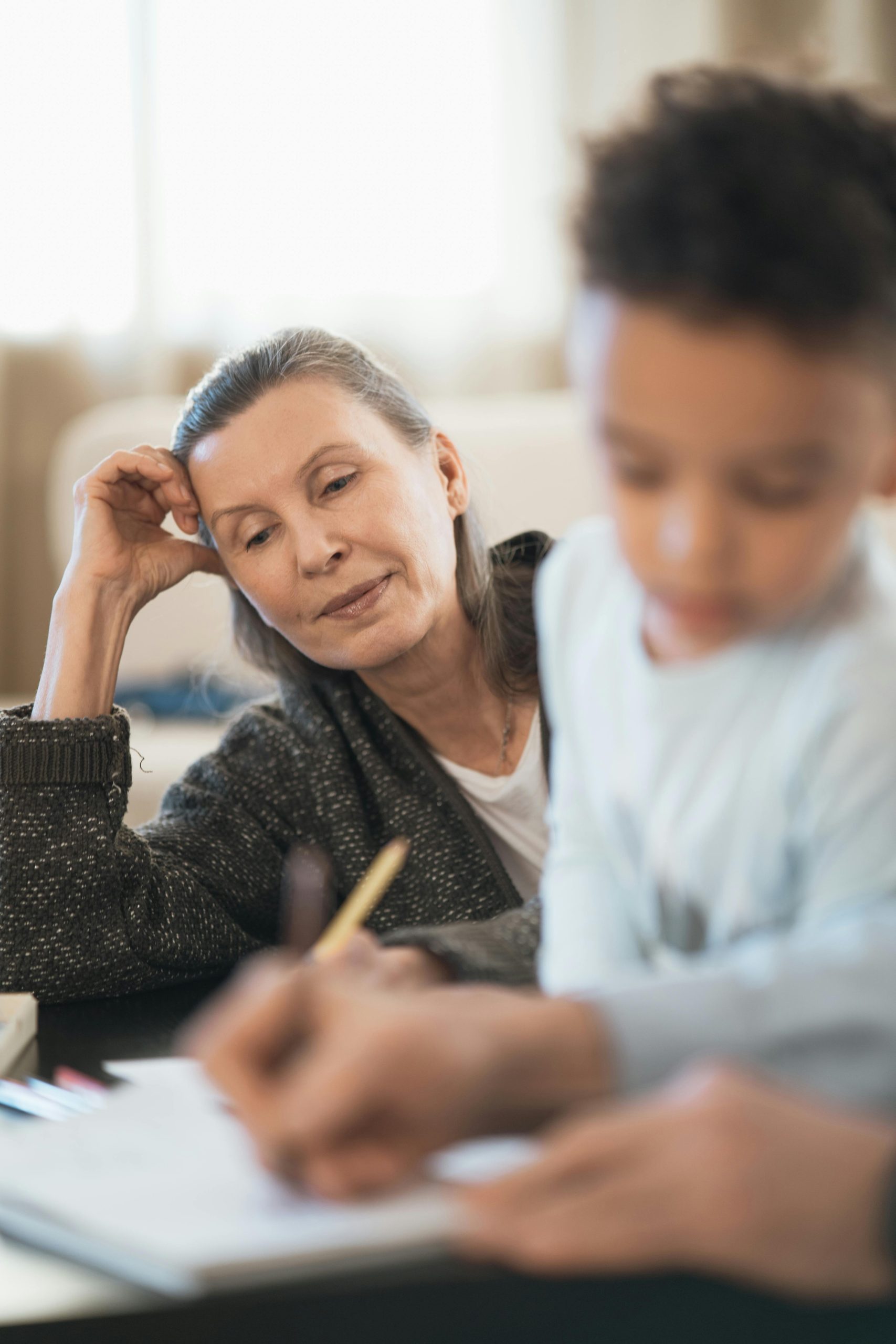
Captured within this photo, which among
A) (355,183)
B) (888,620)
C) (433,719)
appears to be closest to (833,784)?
(888,620)

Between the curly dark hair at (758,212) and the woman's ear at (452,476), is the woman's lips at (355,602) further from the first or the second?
the curly dark hair at (758,212)

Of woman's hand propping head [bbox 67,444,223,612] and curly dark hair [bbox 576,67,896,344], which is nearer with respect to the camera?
curly dark hair [bbox 576,67,896,344]

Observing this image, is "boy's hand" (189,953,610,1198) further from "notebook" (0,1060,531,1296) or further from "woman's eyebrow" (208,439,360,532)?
"woman's eyebrow" (208,439,360,532)

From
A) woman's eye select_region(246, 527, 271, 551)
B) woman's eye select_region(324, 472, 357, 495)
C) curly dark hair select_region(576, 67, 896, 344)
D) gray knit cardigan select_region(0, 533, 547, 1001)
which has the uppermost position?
curly dark hair select_region(576, 67, 896, 344)

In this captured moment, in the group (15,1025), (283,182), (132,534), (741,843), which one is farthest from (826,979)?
(283,182)

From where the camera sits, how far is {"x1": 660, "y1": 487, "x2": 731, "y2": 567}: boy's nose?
45cm

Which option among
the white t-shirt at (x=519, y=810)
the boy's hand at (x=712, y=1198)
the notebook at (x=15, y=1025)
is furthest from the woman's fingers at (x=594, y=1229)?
the white t-shirt at (x=519, y=810)

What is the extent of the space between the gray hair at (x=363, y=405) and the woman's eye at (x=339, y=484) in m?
0.09

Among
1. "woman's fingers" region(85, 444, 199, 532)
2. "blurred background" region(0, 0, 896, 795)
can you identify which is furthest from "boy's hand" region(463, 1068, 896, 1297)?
"blurred background" region(0, 0, 896, 795)

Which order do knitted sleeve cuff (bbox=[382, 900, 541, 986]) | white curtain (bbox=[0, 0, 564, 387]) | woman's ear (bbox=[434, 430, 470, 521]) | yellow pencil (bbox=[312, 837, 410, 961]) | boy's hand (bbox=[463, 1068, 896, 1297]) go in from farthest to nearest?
1. white curtain (bbox=[0, 0, 564, 387])
2. woman's ear (bbox=[434, 430, 470, 521])
3. knitted sleeve cuff (bbox=[382, 900, 541, 986])
4. yellow pencil (bbox=[312, 837, 410, 961])
5. boy's hand (bbox=[463, 1068, 896, 1297])

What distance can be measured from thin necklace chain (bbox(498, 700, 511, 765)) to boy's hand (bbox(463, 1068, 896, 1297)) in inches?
30.3

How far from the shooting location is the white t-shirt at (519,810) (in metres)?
1.14

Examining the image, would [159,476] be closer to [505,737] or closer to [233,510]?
[233,510]

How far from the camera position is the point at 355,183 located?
2666mm
